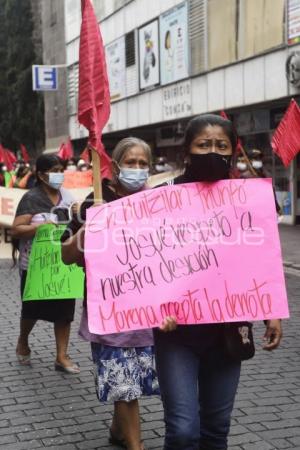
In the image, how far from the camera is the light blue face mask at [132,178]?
144 inches

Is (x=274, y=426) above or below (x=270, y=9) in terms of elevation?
below

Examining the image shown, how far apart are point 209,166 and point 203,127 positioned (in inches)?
6.9

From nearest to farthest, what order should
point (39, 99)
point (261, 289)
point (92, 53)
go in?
point (261, 289) → point (92, 53) → point (39, 99)

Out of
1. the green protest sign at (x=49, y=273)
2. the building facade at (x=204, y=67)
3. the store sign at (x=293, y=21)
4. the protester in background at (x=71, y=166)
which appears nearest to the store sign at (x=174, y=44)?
the building facade at (x=204, y=67)

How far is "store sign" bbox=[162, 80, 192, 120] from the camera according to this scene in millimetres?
22094

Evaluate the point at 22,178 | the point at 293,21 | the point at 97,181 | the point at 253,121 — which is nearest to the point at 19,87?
the point at 253,121

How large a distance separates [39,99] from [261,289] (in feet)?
149

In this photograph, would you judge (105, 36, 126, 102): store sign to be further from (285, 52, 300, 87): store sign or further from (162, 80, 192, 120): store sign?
(285, 52, 300, 87): store sign

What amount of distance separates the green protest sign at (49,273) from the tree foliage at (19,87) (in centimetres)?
4230

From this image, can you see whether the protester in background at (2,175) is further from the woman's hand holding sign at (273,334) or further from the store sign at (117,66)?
the woman's hand holding sign at (273,334)

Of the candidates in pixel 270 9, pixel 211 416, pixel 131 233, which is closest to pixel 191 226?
pixel 131 233

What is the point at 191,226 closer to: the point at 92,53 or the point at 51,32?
the point at 92,53

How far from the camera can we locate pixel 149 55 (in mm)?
24406

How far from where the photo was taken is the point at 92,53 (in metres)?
3.39
